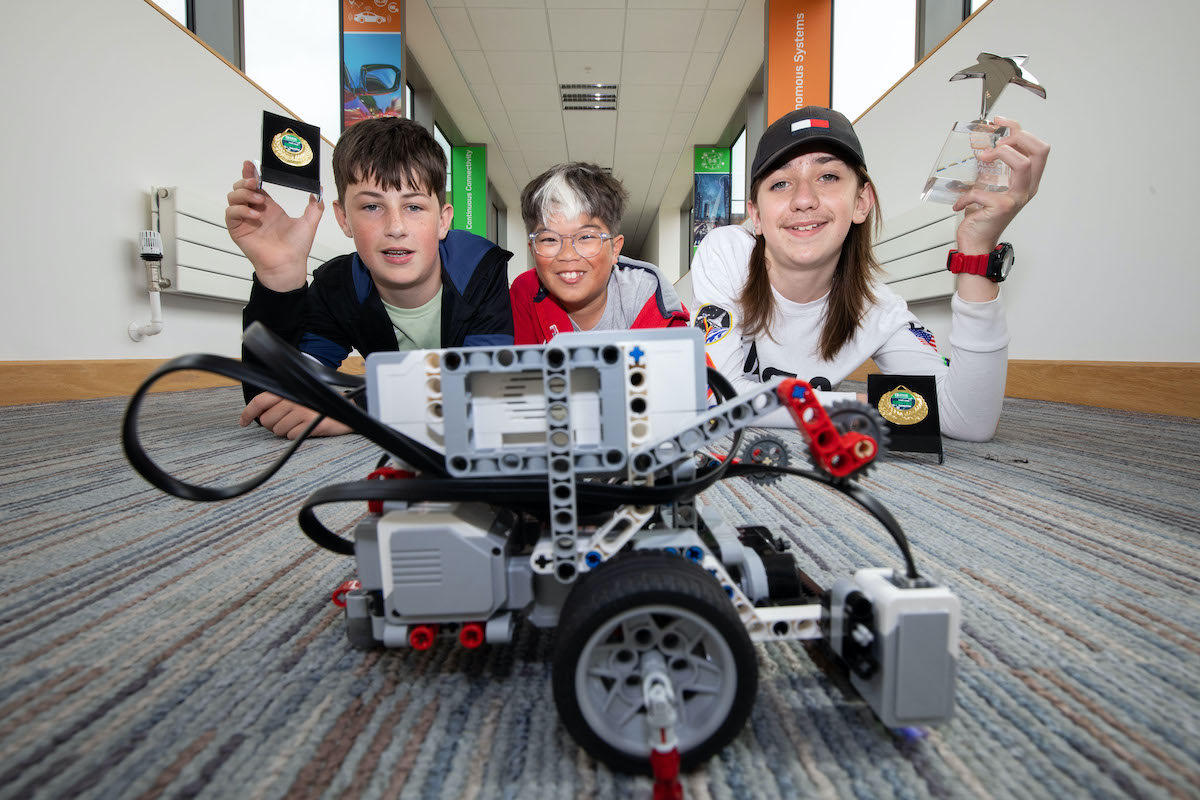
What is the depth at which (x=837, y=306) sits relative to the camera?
1.37 metres

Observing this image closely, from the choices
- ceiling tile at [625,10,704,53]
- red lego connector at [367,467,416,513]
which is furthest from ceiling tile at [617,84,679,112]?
red lego connector at [367,467,416,513]

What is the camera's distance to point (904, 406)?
4.29 ft

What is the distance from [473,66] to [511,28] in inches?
26.3

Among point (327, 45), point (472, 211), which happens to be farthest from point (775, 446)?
point (472, 211)

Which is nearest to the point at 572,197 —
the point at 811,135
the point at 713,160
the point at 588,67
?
the point at 811,135

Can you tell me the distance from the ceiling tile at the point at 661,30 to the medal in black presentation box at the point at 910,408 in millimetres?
3859

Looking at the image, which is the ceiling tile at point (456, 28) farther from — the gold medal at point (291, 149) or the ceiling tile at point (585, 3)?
the gold medal at point (291, 149)

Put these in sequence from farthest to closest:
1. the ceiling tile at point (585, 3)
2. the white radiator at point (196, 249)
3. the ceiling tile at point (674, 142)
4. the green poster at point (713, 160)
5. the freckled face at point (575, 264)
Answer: the green poster at point (713, 160), the ceiling tile at point (674, 142), the ceiling tile at point (585, 3), the white radiator at point (196, 249), the freckled face at point (575, 264)

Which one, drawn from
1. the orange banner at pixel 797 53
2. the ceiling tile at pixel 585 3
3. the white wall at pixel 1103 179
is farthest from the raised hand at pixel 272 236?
the ceiling tile at pixel 585 3

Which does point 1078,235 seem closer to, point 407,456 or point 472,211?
point 407,456

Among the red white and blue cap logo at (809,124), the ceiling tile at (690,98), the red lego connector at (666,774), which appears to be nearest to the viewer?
the red lego connector at (666,774)

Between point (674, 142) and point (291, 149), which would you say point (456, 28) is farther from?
point (291, 149)

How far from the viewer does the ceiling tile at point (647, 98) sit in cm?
527

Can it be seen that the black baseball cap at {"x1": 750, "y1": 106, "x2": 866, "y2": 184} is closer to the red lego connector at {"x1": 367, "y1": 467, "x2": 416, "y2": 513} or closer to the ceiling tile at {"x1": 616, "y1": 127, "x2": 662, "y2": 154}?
the red lego connector at {"x1": 367, "y1": 467, "x2": 416, "y2": 513}
